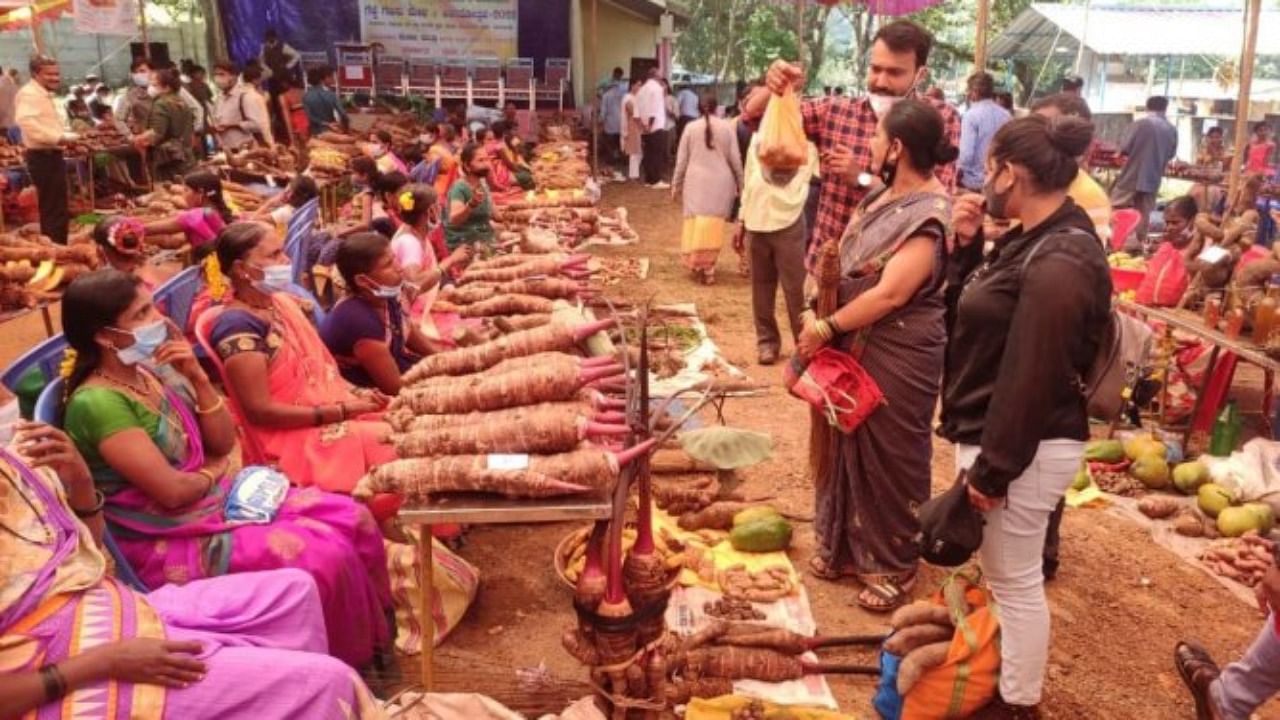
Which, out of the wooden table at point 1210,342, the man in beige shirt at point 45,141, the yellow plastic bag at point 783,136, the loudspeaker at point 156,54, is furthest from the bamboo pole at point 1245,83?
the loudspeaker at point 156,54

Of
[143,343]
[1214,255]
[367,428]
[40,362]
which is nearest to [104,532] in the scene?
[143,343]

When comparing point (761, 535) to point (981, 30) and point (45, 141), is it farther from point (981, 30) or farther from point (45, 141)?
point (45, 141)

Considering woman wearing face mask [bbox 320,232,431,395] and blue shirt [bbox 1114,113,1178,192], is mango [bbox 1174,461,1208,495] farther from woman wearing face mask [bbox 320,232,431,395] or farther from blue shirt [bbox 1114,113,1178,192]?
blue shirt [bbox 1114,113,1178,192]

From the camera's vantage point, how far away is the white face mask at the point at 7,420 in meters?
2.41

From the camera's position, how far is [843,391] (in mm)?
3719

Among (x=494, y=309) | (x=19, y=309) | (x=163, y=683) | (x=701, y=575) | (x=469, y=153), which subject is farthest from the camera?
(x=469, y=153)

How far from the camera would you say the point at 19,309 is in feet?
18.3

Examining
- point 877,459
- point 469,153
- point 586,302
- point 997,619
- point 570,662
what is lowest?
point 570,662

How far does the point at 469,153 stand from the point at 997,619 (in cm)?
628

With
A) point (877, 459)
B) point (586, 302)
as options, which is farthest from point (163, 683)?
point (586, 302)

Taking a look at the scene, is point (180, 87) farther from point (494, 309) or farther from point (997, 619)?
point (997, 619)

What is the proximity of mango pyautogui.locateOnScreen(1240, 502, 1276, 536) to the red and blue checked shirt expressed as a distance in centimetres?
230

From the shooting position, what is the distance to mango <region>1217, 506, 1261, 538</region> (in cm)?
464

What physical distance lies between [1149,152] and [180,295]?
10.6 m
